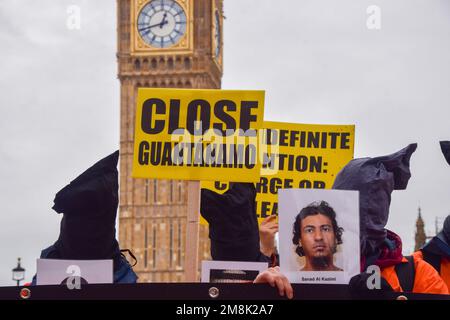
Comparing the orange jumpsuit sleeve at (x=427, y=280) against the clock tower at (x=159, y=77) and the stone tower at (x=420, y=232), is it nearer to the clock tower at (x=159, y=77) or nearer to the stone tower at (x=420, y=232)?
the clock tower at (x=159, y=77)

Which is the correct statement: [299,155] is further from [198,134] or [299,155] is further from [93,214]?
[93,214]

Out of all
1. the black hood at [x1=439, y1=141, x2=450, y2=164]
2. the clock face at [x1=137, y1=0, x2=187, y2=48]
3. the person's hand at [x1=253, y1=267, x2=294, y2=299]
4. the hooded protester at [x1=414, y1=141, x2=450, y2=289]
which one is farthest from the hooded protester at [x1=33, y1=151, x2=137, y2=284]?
the clock face at [x1=137, y1=0, x2=187, y2=48]

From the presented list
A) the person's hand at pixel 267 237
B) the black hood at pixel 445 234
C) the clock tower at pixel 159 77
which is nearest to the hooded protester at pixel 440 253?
the black hood at pixel 445 234

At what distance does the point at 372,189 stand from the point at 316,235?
18.0 inches

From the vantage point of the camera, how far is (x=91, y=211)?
3.64 metres

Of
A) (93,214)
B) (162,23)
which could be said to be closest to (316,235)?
(93,214)

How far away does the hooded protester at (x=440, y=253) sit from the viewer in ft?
12.4

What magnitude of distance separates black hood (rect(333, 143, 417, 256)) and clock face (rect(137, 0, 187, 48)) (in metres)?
41.5

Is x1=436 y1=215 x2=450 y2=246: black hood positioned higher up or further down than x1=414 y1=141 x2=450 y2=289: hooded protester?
higher up

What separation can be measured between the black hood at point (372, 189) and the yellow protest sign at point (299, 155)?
1.94m

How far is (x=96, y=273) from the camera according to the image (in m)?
3.28

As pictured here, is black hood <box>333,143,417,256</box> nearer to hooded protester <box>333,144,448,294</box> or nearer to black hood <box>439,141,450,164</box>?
hooded protester <box>333,144,448,294</box>

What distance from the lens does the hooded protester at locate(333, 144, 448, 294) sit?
11.4 feet
